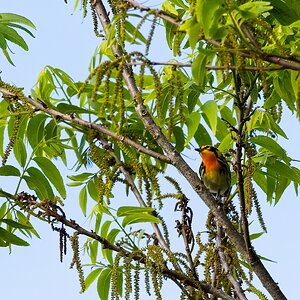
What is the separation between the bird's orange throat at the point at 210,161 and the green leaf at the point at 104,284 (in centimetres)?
94

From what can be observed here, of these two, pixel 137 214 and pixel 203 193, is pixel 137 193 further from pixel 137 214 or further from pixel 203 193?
pixel 203 193

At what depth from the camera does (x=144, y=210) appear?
2.97 metres

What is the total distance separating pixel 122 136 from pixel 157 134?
182mm

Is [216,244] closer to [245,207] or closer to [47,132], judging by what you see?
[245,207]

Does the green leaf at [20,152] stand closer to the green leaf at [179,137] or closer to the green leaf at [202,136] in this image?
the green leaf at [179,137]

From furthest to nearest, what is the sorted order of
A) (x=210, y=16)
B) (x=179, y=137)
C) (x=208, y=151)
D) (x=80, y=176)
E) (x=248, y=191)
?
(x=208, y=151)
(x=80, y=176)
(x=179, y=137)
(x=248, y=191)
(x=210, y=16)

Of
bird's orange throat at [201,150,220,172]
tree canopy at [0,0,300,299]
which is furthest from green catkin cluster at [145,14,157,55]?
bird's orange throat at [201,150,220,172]

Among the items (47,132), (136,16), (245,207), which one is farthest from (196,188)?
(47,132)

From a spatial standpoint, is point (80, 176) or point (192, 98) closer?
point (192, 98)

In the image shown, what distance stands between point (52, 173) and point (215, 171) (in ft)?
4.43

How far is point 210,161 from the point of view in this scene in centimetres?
450

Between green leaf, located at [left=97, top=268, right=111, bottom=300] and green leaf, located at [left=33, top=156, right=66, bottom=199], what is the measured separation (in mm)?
427

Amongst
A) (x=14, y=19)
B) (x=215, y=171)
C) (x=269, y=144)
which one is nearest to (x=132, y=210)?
(x=269, y=144)

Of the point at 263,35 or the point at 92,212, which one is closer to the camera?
the point at 263,35
